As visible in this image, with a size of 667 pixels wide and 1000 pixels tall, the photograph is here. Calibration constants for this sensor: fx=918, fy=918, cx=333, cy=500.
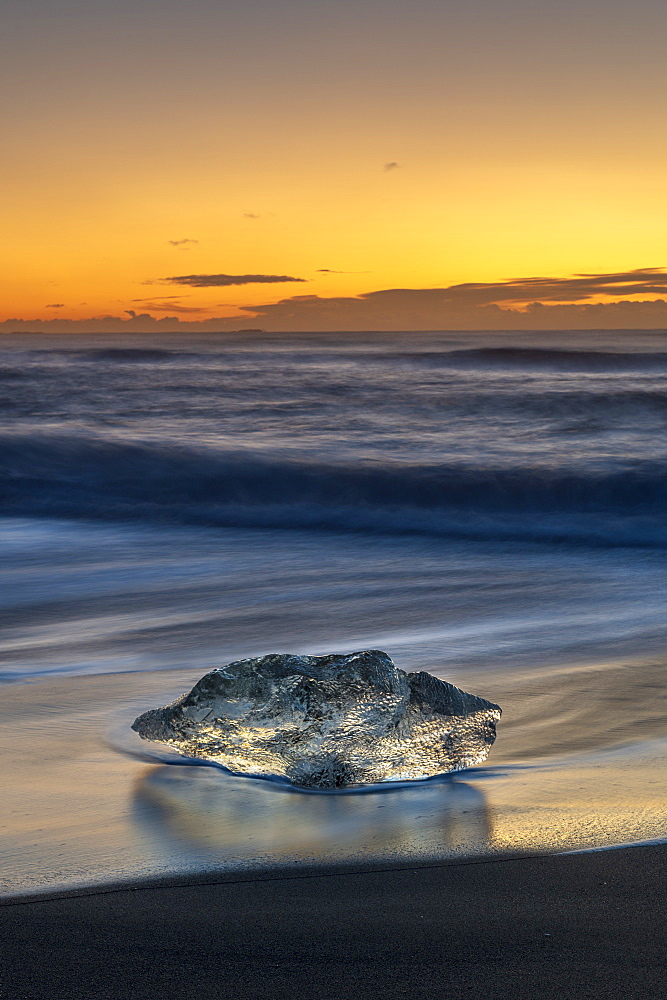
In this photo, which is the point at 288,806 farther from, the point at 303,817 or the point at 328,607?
the point at 328,607

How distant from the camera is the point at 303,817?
7.81 feet

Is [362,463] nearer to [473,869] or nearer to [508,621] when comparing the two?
[508,621]

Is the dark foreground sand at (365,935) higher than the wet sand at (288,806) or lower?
higher

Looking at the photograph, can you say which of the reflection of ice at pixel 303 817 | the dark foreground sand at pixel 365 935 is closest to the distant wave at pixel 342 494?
the reflection of ice at pixel 303 817

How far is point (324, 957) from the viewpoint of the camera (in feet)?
5.67

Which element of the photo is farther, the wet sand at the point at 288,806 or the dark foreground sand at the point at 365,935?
the wet sand at the point at 288,806

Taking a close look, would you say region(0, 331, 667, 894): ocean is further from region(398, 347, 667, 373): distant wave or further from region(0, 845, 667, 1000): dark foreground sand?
region(398, 347, 667, 373): distant wave

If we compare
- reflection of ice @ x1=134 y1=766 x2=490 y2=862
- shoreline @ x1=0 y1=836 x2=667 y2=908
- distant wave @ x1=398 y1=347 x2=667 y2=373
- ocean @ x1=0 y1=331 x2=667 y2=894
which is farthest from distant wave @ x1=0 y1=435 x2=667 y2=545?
distant wave @ x1=398 y1=347 x2=667 y2=373

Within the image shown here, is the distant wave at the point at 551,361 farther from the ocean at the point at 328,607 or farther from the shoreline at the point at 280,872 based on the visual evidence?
the shoreline at the point at 280,872

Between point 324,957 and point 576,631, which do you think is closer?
point 324,957

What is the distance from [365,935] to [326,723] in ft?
2.81

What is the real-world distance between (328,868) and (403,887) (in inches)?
7.4

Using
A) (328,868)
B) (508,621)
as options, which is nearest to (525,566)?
(508,621)

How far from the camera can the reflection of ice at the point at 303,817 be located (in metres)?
2.18
